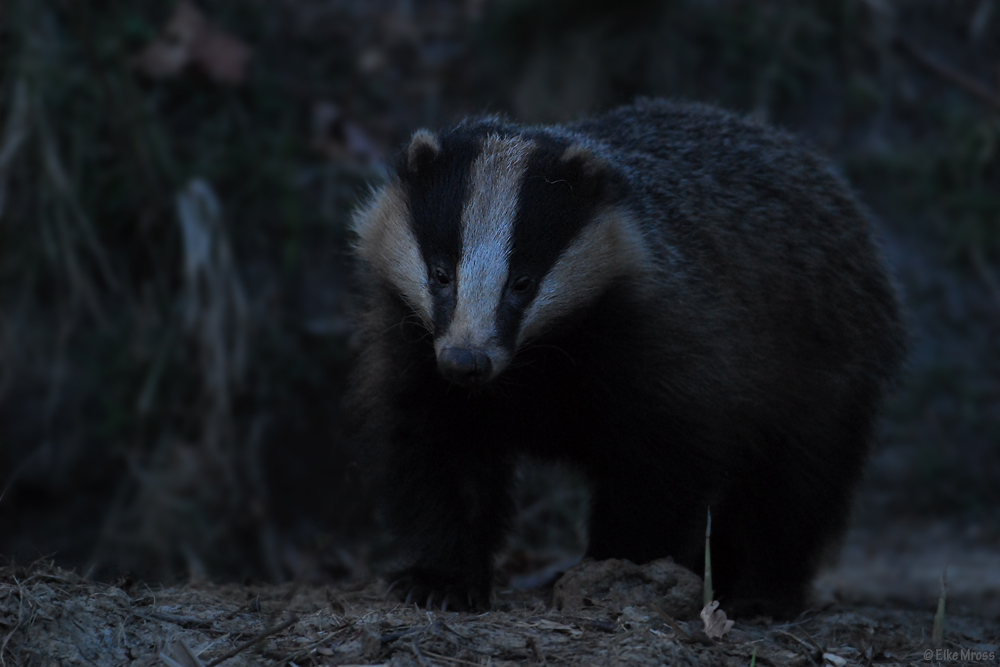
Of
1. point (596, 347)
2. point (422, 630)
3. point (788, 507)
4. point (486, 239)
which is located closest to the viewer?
point (422, 630)

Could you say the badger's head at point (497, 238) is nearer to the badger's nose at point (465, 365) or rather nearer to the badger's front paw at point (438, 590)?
the badger's nose at point (465, 365)

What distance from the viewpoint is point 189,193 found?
7059mm

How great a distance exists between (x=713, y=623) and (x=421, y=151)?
180cm

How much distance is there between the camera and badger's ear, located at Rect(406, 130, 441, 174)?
4047mm

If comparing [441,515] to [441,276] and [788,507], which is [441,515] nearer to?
[441,276]

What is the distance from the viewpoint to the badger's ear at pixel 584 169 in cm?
402

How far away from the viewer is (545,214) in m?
3.91

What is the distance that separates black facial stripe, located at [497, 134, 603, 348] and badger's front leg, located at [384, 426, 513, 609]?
0.62 m

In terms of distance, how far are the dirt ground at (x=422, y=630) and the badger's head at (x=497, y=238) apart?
755 millimetres

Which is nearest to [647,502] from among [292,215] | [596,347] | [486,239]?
[596,347]

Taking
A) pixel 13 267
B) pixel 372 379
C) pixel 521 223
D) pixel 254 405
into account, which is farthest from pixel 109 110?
pixel 521 223

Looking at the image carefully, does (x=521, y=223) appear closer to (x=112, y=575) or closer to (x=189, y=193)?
(x=112, y=575)

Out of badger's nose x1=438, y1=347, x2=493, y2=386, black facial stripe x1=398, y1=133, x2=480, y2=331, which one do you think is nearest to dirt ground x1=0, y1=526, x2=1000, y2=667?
badger's nose x1=438, y1=347, x2=493, y2=386

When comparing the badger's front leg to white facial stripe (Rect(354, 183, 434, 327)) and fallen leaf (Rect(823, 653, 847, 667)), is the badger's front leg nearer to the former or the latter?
white facial stripe (Rect(354, 183, 434, 327))
